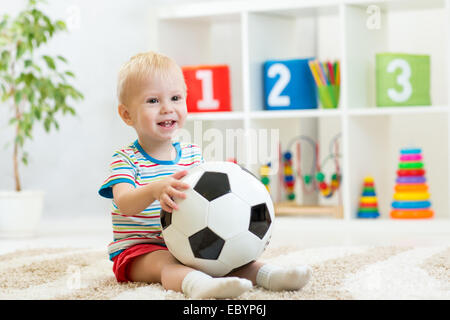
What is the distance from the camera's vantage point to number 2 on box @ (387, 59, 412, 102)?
230cm

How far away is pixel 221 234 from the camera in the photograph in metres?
1.11

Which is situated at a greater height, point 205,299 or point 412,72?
point 412,72

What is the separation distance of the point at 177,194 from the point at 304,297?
272 millimetres

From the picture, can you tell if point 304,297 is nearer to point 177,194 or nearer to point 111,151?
point 177,194

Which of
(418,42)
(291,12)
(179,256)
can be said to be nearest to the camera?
(179,256)

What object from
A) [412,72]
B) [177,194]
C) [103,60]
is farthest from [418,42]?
[177,194]

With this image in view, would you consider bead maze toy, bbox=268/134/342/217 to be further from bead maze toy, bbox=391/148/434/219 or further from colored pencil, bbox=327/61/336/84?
colored pencil, bbox=327/61/336/84

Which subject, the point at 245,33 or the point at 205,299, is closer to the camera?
the point at 205,299

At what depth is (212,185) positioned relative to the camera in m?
1.14

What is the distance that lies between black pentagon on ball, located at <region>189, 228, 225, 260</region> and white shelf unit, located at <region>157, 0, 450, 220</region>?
3.81 ft

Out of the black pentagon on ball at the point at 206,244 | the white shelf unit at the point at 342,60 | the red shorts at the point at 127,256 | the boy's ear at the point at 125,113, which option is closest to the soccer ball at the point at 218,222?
the black pentagon on ball at the point at 206,244

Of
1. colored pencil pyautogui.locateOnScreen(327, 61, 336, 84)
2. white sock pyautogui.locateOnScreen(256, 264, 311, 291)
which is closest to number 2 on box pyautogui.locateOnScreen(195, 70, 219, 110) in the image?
colored pencil pyautogui.locateOnScreen(327, 61, 336, 84)

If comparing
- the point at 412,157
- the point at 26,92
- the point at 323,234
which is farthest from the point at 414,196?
the point at 26,92

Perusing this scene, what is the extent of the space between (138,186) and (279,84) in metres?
1.24
